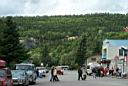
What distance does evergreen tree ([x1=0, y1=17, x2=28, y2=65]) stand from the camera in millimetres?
68494

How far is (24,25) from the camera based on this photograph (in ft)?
584

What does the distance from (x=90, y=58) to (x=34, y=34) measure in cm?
2336

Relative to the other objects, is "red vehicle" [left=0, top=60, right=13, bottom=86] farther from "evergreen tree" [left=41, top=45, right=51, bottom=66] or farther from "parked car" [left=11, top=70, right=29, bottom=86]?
"evergreen tree" [left=41, top=45, right=51, bottom=66]

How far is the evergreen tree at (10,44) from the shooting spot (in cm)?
6849

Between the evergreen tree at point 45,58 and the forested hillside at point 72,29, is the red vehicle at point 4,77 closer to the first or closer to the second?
the forested hillside at point 72,29

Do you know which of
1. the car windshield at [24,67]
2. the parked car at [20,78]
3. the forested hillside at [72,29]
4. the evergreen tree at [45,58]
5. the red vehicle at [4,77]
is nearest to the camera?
the red vehicle at [4,77]

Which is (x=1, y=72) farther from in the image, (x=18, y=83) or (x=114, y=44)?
(x=114, y=44)

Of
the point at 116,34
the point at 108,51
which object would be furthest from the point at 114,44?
the point at 116,34

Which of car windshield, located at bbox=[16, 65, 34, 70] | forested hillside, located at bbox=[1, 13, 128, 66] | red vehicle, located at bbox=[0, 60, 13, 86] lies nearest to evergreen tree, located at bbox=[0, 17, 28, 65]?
car windshield, located at bbox=[16, 65, 34, 70]

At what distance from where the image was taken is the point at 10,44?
68.8 m

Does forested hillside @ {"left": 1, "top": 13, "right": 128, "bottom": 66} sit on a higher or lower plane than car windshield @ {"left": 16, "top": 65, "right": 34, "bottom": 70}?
higher

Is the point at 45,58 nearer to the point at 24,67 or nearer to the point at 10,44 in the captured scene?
the point at 10,44

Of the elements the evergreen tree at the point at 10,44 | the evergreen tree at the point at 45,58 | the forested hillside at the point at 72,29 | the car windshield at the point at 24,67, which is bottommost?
the evergreen tree at the point at 45,58

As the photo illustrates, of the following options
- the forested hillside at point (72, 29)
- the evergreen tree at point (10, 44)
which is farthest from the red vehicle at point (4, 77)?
the forested hillside at point (72, 29)
